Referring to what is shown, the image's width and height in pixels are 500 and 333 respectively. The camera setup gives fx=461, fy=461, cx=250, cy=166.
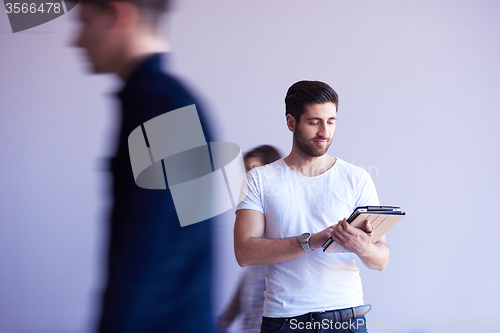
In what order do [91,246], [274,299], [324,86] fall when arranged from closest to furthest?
[274,299] → [324,86] → [91,246]

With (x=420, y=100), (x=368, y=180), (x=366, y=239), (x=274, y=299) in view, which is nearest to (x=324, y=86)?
(x=368, y=180)

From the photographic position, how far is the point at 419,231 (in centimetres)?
297

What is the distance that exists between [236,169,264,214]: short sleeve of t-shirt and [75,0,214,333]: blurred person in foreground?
104cm

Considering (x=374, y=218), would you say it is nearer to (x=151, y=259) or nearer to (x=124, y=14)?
(x=151, y=259)

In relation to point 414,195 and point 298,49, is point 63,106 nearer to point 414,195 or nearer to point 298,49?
point 298,49

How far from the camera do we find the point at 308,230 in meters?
1.84

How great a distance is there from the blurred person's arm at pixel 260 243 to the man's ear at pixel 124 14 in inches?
68.1

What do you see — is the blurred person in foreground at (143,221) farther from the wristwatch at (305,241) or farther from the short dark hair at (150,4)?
the wristwatch at (305,241)

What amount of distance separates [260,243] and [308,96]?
64cm

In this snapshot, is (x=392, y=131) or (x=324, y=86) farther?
(x=392, y=131)

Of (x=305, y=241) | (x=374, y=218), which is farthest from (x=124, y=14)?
(x=374, y=218)

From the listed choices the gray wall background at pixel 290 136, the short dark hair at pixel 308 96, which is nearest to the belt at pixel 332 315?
the short dark hair at pixel 308 96

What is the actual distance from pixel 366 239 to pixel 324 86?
661mm

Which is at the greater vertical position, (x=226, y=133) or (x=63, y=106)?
(x=63, y=106)
